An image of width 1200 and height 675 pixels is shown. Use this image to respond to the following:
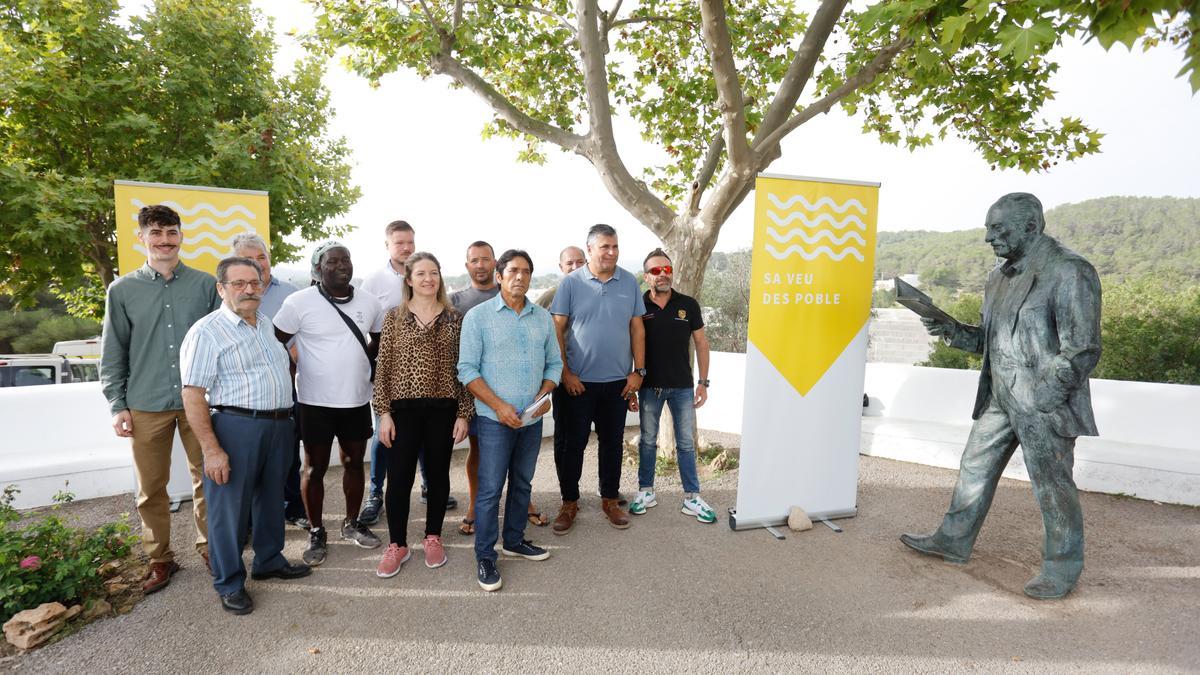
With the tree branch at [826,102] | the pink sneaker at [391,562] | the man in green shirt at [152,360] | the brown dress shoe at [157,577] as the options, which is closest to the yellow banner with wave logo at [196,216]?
the man in green shirt at [152,360]

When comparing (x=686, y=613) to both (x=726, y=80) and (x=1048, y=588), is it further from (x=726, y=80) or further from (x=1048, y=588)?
(x=726, y=80)

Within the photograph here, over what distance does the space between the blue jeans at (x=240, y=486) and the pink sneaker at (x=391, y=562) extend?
0.69 m

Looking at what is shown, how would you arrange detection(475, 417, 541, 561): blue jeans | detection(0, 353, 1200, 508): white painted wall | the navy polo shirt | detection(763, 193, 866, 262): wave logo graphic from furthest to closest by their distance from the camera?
detection(0, 353, 1200, 508): white painted wall, the navy polo shirt, detection(763, 193, 866, 262): wave logo graphic, detection(475, 417, 541, 561): blue jeans

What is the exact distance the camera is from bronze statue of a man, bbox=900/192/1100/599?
9.95ft

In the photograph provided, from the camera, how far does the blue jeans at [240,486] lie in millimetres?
2857

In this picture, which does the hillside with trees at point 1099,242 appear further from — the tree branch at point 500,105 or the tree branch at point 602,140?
the tree branch at point 500,105

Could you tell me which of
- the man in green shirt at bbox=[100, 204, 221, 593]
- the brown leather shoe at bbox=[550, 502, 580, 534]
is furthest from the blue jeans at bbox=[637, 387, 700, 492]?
the man in green shirt at bbox=[100, 204, 221, 593]

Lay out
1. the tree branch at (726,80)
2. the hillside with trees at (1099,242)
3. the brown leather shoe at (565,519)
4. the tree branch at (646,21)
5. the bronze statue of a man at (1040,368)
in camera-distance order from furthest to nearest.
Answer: the hillside with trees at (1099,242) → the tree branch at (646,21) → the tree branch at (726,80) → the brown leather shoe at (565,519) → the bronze statue of a man at (1040,368)

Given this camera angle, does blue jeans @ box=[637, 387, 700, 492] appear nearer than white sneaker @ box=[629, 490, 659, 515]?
Yes

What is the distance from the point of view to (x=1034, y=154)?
5836mm

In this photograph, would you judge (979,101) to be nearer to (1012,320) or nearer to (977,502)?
(1012,320)

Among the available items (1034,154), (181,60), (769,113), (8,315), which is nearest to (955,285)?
(1034,154)

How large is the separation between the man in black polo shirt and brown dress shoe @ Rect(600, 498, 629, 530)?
0.27 meters

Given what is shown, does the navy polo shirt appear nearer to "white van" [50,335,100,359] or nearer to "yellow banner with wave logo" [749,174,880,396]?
"yellow banner with wave logo" [749,174,880,396]
